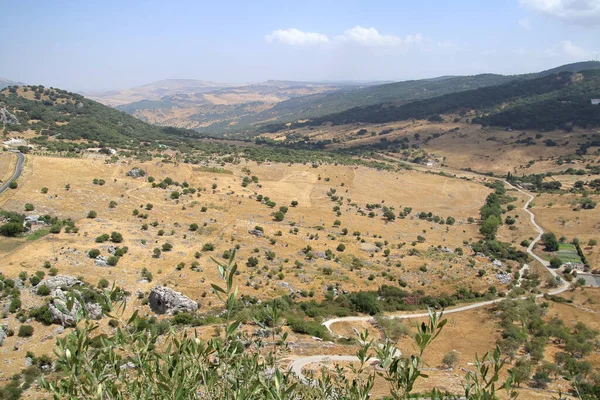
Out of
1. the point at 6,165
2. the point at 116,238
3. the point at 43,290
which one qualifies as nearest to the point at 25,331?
the point at 43,290

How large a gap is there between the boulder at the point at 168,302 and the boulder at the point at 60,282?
18.5 ft

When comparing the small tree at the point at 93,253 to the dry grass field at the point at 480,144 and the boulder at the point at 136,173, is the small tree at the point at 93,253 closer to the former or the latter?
the boulder at the point at 136,173

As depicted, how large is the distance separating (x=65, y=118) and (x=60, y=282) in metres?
83.2

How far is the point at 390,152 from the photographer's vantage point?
465ft

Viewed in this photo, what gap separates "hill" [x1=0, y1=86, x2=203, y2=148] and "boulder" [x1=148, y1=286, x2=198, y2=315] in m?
62.4

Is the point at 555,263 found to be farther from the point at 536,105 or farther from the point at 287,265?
the point at 536,105

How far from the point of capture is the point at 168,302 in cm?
2752

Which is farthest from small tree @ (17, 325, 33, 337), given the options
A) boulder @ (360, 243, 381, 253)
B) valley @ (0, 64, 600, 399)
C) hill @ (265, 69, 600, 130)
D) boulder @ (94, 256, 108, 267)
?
hill @ (265, 69, 600, 130)

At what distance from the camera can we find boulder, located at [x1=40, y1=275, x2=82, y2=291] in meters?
26.8

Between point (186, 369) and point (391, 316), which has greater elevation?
point (186, 369)

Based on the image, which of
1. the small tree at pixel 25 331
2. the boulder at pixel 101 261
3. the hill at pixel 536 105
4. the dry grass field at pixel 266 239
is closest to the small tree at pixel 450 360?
the dry grass field at pixel 266 239

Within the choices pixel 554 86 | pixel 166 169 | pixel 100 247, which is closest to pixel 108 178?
pixel 166 169

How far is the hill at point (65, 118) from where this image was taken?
3241 inches

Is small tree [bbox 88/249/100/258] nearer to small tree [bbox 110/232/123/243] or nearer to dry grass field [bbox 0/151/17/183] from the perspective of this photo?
small tree [bbox 110/232/123/243]
